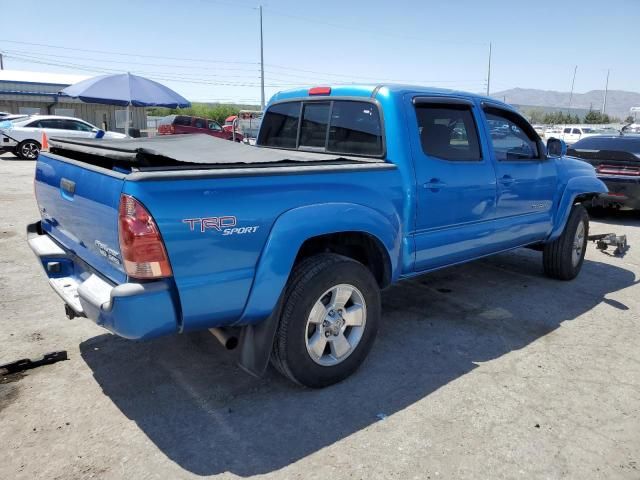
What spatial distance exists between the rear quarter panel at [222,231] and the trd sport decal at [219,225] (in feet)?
0.03

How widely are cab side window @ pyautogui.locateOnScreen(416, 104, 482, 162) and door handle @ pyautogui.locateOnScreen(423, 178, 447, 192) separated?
20 cm

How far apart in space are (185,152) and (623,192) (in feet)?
27.5

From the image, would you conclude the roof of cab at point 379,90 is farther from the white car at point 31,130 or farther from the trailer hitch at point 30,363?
the white car at point 31,130

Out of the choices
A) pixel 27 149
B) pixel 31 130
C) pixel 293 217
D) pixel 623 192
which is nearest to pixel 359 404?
pixel 293 217

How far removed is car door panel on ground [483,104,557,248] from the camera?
4508mm

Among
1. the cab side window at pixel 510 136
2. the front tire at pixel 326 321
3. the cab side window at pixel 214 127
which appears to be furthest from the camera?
the cab side window at pixel 214 127

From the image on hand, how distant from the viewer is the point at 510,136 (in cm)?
480

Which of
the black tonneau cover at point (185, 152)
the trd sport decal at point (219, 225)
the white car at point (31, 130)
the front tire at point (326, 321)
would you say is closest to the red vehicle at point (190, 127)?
the white car at point (31, 130)

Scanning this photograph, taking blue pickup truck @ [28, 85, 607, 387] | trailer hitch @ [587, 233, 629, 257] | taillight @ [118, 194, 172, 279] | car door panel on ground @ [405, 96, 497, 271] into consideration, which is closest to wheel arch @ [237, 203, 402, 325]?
blue pickup truck @ [28, 85, 607, 387]

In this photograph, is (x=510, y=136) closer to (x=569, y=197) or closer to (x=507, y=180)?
(x=507, y=180)

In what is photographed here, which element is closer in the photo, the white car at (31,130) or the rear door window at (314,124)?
the rear door window at (314,124)

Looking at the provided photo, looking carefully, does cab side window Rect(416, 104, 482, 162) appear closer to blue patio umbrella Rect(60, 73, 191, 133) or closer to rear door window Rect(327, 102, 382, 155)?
rear door window Rect(327, 102, 382, 155)

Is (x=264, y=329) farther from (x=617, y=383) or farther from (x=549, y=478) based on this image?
(x=617, y=383)

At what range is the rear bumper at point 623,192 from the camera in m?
8.84
